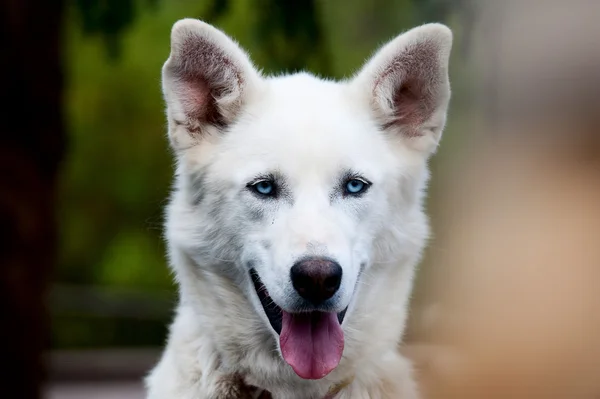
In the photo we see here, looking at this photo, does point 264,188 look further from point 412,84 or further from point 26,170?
point 26,170

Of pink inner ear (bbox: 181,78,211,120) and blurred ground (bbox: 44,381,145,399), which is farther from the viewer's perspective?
blurred ground (bbox: 44,381,145,399)

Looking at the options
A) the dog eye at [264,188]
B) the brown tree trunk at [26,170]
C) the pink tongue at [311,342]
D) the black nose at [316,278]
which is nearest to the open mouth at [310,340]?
the pink tongue at [311,342]

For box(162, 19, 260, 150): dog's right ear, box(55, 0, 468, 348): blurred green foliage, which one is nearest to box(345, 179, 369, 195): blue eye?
box(162, 19, 260, 150): dog's right ear

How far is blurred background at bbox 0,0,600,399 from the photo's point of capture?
2348mm

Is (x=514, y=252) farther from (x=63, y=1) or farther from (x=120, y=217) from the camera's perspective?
(x=120, y=217)

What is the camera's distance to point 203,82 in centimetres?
333

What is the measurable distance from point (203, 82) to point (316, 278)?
0.96m

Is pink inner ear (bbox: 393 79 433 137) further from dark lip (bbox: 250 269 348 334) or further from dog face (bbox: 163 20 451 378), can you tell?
dark lip (bbox: 250 269 348 334)

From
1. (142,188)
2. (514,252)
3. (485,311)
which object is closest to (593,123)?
(514,252)

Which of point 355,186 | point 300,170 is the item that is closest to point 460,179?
point 355,186

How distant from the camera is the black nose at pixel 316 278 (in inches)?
110

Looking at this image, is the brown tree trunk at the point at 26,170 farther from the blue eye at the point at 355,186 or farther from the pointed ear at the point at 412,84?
the blue eye at the point at 355,186

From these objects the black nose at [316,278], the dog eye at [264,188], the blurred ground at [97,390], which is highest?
the dog eye at [264,188]

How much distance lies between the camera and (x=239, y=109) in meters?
3.37
